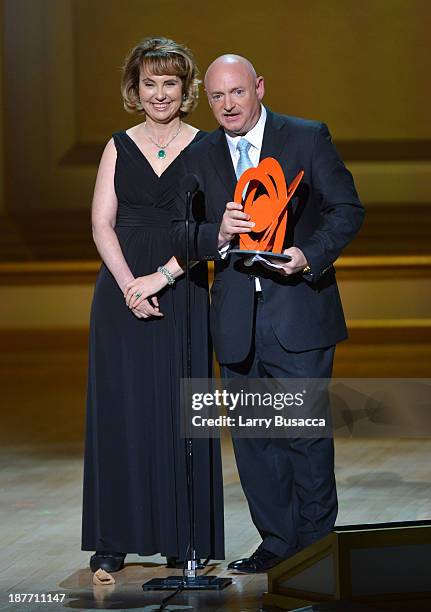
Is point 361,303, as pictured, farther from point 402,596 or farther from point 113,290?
point 402,596

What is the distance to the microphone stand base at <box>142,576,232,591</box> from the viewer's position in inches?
145

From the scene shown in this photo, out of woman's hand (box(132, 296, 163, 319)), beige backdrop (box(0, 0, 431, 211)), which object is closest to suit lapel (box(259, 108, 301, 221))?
woman's hand (box(132, 296, 163, 319))

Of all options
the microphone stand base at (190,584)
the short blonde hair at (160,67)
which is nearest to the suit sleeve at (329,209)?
the short blonde hair at (160,67)

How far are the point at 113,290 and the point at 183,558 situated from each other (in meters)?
0.82

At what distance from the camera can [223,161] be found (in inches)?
147

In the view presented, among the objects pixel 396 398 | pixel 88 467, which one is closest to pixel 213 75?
pixel 88 467

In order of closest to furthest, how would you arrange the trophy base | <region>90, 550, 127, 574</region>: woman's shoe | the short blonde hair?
the trophy base
the short blonde hair
<region>90, 550, 127, 574</region>: woman's shoe

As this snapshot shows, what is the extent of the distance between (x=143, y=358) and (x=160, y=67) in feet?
2.79

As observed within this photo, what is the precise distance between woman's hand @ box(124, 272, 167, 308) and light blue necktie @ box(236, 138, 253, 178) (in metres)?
0.38

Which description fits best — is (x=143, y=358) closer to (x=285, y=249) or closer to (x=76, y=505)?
(x=285, y=249)

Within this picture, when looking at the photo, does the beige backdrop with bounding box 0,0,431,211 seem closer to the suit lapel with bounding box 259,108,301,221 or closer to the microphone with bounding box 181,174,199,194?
the suit lapel with bounding box 259,108,301,221

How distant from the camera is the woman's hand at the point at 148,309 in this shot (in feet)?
12.5

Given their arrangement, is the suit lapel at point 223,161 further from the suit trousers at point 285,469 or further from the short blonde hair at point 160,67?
the suit trousers at point 285,469

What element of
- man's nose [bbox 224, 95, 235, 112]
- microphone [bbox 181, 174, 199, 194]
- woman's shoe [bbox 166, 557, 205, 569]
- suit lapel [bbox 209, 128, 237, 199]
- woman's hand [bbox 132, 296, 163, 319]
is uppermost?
man's nose [bbox 224, 95, 235, 112]
